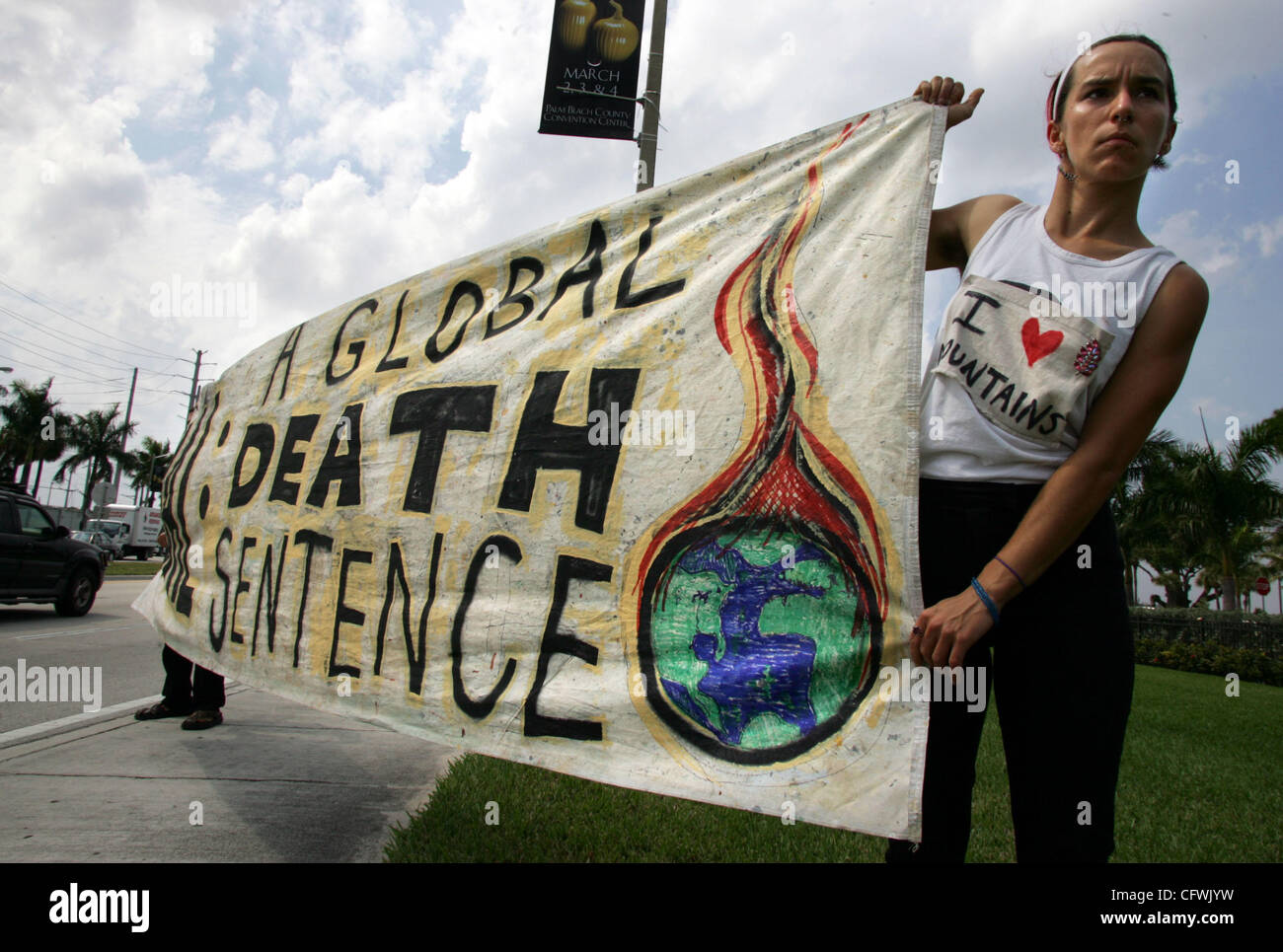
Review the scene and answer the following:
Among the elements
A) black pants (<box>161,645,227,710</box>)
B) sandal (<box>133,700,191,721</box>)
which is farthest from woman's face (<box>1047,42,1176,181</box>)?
sandal (<box>133,700,191,721</box>)

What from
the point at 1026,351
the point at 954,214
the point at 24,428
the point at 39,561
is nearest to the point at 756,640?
the point at 1026,351

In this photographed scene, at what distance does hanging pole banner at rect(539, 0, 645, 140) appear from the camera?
607 cm

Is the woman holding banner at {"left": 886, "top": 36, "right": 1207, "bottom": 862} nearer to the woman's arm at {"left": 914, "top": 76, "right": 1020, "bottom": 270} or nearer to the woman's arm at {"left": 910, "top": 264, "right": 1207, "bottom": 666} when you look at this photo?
the woman's arm at {"left": 910, "top": 264, "right": 1207, "bottom": 666}

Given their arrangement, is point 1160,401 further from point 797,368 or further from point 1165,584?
point 1165,584

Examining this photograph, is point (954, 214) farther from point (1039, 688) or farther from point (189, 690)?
point (189, 690)

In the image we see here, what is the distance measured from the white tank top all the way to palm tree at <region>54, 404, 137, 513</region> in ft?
223

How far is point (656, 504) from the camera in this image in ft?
6.85

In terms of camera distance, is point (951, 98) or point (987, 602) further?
point (951, 98)

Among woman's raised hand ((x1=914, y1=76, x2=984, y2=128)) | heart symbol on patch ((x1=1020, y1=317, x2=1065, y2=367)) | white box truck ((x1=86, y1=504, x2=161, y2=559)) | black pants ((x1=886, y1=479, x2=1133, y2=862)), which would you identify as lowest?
white box truck ((x1=86, y1=504, x2=161, y2=559))

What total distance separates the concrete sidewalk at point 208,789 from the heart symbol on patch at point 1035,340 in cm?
220

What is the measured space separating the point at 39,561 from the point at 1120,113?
44.7 feet
